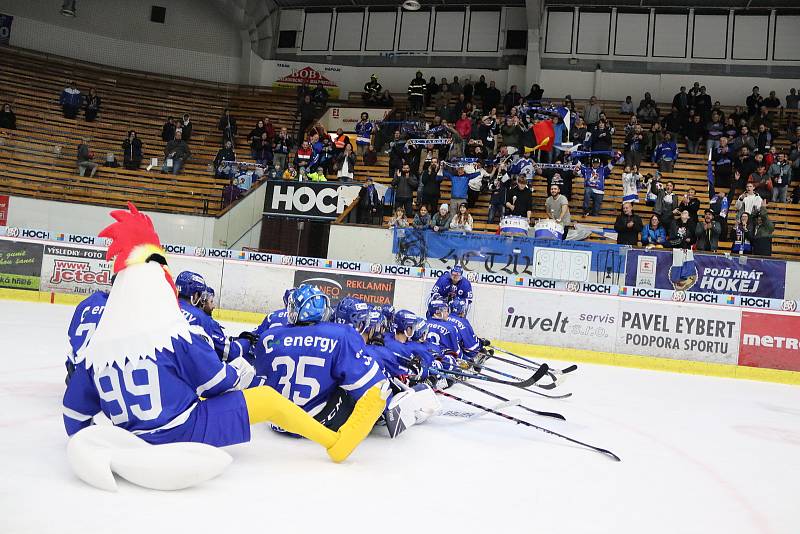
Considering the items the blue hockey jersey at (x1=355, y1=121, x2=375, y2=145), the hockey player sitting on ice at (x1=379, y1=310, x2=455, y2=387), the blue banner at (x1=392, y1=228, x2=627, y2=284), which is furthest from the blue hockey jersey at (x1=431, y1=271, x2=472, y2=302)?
the blue hockey jersey at (x1=355, y1=121, x2=375, y2=145)

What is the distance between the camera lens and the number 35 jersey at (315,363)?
421 cm

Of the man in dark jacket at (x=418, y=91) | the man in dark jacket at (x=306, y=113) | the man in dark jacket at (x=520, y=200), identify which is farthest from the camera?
the man in dark jacket at (x=306, y=113)

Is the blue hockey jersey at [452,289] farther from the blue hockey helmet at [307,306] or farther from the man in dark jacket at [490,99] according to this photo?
the man in dark jacket at [490,99]

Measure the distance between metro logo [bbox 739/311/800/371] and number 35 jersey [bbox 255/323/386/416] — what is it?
862 cm

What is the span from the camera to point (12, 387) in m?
5.46

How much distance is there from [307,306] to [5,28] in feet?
80.3

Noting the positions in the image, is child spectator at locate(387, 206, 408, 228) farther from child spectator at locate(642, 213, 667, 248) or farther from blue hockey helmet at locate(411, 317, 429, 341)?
blue hockey helmet at locate(411, 317, 429, 341)

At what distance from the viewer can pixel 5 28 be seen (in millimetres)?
23750

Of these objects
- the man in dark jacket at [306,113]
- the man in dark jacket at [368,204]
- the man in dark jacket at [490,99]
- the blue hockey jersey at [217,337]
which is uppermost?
the man in dark jacket at [490,99]

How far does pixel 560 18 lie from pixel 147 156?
47.9 ft

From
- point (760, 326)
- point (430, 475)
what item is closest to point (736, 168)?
point (760, 326)

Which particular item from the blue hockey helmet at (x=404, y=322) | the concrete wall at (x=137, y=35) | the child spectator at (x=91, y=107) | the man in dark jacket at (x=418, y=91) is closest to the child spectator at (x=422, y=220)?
the blue hockey helmet at (x=404, y=322)

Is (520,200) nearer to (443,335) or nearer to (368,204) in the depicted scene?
(368,204)

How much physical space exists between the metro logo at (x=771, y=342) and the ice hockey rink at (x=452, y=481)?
432 cm
